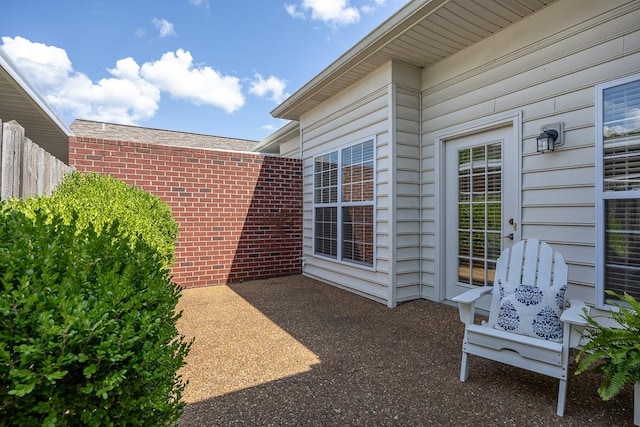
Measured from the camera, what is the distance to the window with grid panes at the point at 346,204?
470 centimetres

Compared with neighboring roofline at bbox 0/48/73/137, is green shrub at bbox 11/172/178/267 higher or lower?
lower

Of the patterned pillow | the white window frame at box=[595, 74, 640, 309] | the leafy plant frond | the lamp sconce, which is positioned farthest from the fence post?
the white window frame at box=[595, 74, 640, 309]

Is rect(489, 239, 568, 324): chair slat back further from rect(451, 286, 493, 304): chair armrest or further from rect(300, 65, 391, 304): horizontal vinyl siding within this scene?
rect(300, 65, 391, 304): horizontal vinyl siding

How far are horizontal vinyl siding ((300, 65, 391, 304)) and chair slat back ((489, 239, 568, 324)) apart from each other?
1.67m

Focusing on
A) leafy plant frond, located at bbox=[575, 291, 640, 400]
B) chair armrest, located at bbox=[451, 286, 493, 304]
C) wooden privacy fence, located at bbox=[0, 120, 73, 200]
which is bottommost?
leafy plant frond, located at bbox=[575, 291, 640, 400]

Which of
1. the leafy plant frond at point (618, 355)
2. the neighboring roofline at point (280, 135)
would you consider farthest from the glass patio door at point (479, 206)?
the neighboring roofline at point (280, 135)

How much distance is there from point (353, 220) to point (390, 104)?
5.72ft

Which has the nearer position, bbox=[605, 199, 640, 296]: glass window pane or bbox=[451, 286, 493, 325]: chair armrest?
bbox=[451, 286, 493, 325]: chair armrest

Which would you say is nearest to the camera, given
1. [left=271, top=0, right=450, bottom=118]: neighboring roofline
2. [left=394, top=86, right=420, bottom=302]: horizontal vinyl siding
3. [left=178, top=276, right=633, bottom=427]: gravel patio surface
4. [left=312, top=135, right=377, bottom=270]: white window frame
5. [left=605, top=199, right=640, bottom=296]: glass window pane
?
[left=178, top=276, right=633, bottom=427]: gravel patio surface

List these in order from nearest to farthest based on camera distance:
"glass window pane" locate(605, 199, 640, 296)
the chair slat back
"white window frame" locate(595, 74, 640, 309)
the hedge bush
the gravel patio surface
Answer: the hedge bush, the gravel patio surface, the chair slat back, "glass window pane" locate(605, 199, 640, 296), "white window frame" locate(595, 74, 640, 309)

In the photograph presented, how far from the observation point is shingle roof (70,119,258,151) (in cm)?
1037

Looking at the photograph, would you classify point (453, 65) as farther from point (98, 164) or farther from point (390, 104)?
point (98, 164)

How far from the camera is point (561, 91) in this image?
10.1 ft

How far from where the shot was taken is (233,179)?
5.81 meters
